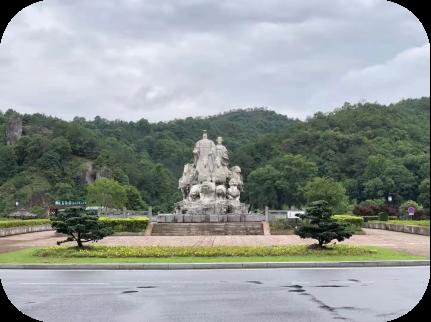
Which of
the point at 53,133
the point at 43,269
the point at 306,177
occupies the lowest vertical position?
the point at 43,269

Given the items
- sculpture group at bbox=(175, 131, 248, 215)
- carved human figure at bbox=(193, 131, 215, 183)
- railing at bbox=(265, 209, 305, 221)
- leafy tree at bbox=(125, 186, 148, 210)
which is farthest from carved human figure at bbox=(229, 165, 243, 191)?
leafy tree at bbox=(125, 186, 148, 210)

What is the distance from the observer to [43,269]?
17641 millimetres

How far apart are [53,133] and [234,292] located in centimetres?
8954

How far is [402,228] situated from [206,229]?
1086 centimetres

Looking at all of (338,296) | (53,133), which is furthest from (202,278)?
(53,133)

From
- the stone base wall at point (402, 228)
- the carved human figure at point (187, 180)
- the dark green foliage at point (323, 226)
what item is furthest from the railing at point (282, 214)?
the dark green foliage at point (323, 226)

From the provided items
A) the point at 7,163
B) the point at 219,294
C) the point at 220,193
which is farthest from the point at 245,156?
the point at 219,294

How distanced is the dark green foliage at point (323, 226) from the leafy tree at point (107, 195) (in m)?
45.4

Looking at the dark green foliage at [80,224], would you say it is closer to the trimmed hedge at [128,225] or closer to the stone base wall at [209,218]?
the trimmed hedge at [128,225]

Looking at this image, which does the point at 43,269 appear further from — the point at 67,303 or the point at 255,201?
the point at 255,201

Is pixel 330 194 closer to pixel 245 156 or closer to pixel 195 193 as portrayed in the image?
pixel 195 193

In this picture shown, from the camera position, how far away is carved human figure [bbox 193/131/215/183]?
40906 mm

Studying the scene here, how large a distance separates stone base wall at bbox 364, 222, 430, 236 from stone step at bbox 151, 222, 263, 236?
7.82 m

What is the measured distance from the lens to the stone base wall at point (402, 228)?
30641 millimetres
